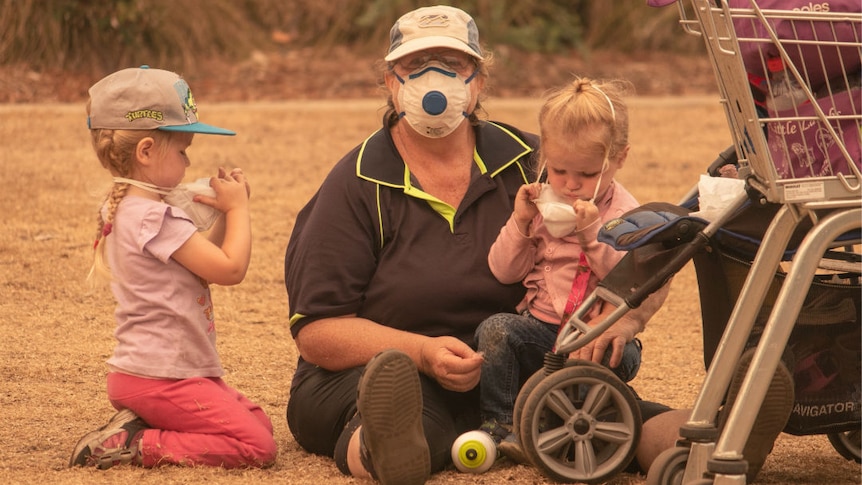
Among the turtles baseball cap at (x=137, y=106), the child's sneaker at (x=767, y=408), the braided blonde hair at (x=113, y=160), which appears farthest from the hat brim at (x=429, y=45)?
the child's sneaker at (x=767, y=408)

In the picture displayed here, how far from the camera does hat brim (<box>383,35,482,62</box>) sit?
365 cm

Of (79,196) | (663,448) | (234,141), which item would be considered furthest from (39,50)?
(663,448)

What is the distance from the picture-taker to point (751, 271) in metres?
2.98

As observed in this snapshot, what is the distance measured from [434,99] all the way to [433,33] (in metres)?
0.20

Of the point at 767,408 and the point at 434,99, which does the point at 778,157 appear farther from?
the point at 434,99

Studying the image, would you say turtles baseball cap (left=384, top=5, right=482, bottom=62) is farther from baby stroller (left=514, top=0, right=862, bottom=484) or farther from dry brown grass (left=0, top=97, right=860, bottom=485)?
dry brown grass (left=0, top=97, right=860, bottom=485)

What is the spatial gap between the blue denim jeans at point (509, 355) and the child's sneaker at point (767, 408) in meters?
0.42

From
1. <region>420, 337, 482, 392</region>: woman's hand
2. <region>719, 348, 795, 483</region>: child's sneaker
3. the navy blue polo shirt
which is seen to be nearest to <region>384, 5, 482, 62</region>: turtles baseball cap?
the navy blue polo shirt

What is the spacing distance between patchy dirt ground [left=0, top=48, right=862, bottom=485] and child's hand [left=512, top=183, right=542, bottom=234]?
650 mm

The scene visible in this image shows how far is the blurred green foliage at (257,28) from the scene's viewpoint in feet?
36.5

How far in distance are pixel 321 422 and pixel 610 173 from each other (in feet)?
3.39

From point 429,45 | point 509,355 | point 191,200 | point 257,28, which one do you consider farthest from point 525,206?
point 257,28

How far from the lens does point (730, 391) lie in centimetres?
316

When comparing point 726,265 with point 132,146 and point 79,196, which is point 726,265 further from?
point 79,196
